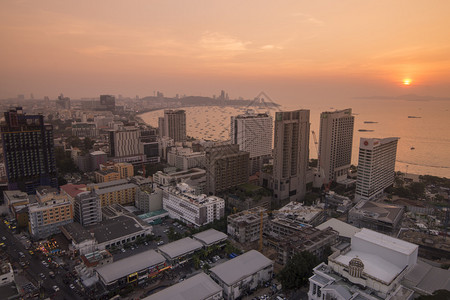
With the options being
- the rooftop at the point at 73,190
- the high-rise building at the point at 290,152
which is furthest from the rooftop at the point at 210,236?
the rooftop at the point at 73,190

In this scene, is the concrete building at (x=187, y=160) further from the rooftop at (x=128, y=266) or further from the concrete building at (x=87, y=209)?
the rooftop at (x=128, y=266)

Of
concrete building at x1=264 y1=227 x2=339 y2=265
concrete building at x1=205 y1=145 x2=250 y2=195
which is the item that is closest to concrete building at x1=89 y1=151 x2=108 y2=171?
concrete building at x1=205 y1=145 x2=250 y2=195

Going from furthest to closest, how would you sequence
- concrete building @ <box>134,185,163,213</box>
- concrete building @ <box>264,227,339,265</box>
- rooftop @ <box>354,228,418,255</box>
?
concrete building @ <box>134,185,163,213</box> → concrete building @ <box>264,227,339,265</box> → rooftop @ <box>354,228,418,255</box>

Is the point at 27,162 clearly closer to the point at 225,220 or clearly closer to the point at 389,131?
the point at 225,220

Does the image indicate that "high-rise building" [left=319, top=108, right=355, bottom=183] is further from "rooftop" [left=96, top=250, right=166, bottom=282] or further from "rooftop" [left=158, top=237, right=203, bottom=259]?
"rooftop" [left=96, top=250, right=166, bottom=282]

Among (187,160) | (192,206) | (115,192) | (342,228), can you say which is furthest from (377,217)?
(187,160)

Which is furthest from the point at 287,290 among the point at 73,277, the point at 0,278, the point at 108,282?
the point at 0,278
